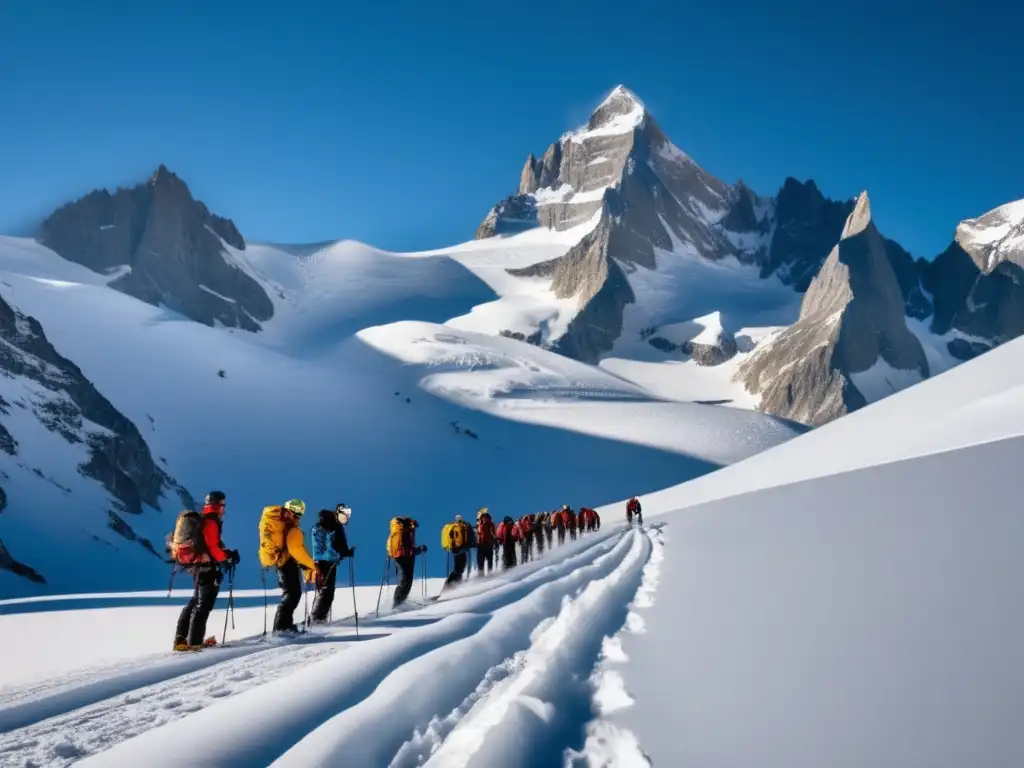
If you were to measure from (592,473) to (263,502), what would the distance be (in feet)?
121

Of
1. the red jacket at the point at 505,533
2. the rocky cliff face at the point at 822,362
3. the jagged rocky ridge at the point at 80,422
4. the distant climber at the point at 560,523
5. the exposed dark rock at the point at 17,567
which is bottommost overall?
the exposed dark rock at the point at 17,567

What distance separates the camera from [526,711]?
193 inches

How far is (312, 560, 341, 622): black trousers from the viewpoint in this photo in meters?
11.1

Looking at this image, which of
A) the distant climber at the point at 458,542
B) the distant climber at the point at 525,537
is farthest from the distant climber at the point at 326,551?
the distant climber at the point at 525,537

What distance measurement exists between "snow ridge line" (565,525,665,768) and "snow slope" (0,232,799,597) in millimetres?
39303

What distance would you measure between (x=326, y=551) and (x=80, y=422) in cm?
4364

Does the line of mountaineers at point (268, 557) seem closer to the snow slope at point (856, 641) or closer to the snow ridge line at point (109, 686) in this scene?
the snow ridge line at point (109, 686)

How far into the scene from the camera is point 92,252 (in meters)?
164

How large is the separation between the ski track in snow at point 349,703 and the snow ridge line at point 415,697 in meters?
0.01

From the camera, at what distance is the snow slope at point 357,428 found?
6912 centimetres

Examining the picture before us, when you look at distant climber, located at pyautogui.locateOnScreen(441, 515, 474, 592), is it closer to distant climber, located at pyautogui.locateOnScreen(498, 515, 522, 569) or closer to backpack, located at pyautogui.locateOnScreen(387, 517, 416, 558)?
backpack, located at pyautogui.locateOnScreen(387, 517, 416, 558)

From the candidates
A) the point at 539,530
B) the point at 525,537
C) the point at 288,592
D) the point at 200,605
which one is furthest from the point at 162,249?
the point at 200,605

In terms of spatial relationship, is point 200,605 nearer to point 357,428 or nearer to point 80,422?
point 80,422

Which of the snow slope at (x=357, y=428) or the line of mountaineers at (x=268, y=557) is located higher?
the snow slope at (x=357, y=428)
